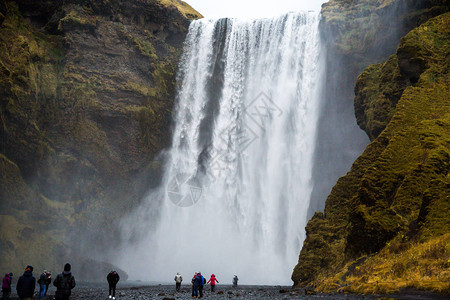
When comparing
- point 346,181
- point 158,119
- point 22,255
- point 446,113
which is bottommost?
point 22,255

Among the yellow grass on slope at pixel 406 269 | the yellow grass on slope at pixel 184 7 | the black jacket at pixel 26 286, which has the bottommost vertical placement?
the black jacket at pixel 26 286

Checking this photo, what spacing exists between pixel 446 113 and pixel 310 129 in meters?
24.5

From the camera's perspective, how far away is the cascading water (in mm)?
43750

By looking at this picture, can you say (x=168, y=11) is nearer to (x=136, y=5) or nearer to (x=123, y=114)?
(x=136, y=5)

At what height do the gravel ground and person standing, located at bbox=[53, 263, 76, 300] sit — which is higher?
person standing, located at bbox=[53, 263, 76, 300]

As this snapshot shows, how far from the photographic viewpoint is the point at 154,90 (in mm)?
50406

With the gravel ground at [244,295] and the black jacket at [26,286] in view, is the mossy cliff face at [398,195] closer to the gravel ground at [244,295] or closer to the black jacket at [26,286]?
the gravel ground at [244,295]

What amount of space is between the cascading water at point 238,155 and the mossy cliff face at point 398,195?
1802cm

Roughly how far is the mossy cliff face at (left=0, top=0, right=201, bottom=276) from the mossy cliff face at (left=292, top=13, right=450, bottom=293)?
94.8ft

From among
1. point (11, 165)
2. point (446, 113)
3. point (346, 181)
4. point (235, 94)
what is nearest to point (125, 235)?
point (11, 165)

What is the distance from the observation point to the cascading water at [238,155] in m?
43.8

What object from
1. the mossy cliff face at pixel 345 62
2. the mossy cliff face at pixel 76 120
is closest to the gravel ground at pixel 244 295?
the mossy cliff face at pixel 345 62

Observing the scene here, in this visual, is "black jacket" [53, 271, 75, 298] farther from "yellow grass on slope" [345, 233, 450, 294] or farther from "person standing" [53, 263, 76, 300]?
"yellow grass on slope" [345, 233, 450, 294]

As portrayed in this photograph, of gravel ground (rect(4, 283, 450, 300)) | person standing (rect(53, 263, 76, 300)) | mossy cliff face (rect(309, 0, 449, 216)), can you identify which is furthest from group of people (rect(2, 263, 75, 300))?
mossy cliff face (rect(309, 0, 449, 216))
